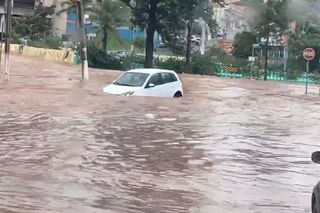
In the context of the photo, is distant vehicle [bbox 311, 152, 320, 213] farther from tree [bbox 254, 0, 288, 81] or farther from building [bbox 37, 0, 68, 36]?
building [bbox 37, 0, 68, 36]

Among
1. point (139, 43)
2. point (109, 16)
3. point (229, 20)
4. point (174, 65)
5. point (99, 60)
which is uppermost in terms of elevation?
point (229, 20)

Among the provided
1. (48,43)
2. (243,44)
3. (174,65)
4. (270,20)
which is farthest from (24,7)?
(270,20)

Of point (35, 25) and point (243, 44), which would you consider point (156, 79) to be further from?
point (35, 25)

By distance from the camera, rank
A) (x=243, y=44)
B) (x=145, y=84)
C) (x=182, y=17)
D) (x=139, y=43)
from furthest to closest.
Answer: (x=139, y=43) → (x=243, y=44) → (x=182, y=17) → (x=145, y=84)

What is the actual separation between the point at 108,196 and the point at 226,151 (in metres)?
4.89

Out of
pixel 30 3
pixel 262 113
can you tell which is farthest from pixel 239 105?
pixel 30 3

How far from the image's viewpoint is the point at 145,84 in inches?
941

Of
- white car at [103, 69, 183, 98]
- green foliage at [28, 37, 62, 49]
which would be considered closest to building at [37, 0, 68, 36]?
green foliage at [28, 37, 62, 49]

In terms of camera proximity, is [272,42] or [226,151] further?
[272,42]

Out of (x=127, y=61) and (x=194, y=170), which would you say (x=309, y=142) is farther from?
(x=127, y=61)

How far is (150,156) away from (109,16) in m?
47.7

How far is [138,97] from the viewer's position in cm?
2311

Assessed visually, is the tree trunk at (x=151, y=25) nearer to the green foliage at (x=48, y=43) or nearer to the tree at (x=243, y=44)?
the tree at (x=243, y=44)

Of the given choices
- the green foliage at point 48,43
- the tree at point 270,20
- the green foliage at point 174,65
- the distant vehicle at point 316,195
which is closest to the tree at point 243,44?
the tree at point 270,20
